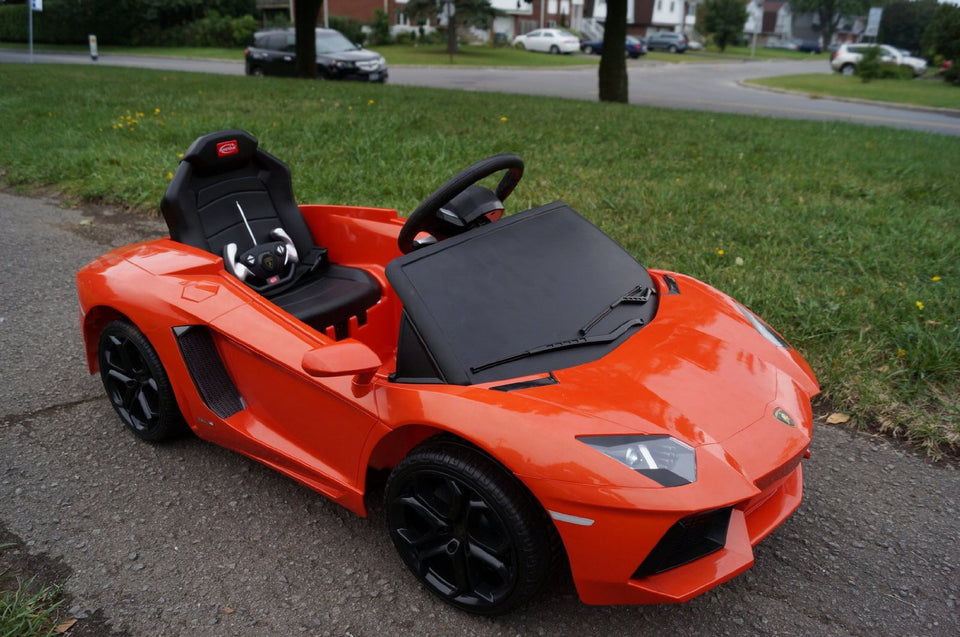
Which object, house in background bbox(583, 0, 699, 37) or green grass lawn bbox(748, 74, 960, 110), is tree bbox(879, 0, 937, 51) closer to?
house in background bbox(583, 0, 699, 37)

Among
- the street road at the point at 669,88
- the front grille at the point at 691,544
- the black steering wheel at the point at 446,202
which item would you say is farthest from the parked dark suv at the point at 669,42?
the front grille at the point at 691,544

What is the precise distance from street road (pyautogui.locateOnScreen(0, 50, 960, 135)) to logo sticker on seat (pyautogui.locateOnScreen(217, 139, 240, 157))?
13177 millimetres

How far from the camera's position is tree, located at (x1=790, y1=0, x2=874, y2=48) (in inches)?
2655

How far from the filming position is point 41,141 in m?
8.49

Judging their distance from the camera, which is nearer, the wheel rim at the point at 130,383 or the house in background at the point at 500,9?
the wheel rim at the point at 130,383

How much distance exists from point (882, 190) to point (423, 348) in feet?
19.4

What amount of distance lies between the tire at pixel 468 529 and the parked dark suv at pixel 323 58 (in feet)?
53.1

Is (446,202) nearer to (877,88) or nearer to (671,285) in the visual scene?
(671,285)

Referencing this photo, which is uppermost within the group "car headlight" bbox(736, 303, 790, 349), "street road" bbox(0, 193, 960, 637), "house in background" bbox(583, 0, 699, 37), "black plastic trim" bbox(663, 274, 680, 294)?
"house in background" bbox(583, 0, 699, 37)

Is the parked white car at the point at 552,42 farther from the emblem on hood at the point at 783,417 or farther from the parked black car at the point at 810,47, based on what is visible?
the emblem on hood at the point at 783,417

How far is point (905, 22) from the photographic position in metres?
60.5

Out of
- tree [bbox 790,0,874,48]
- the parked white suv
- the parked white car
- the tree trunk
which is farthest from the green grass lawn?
tree [bbox 790,0,874,48]

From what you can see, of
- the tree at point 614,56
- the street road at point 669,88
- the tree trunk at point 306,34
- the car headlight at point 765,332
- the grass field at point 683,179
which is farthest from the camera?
the street road at point 669,88

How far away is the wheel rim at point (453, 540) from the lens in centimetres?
219
